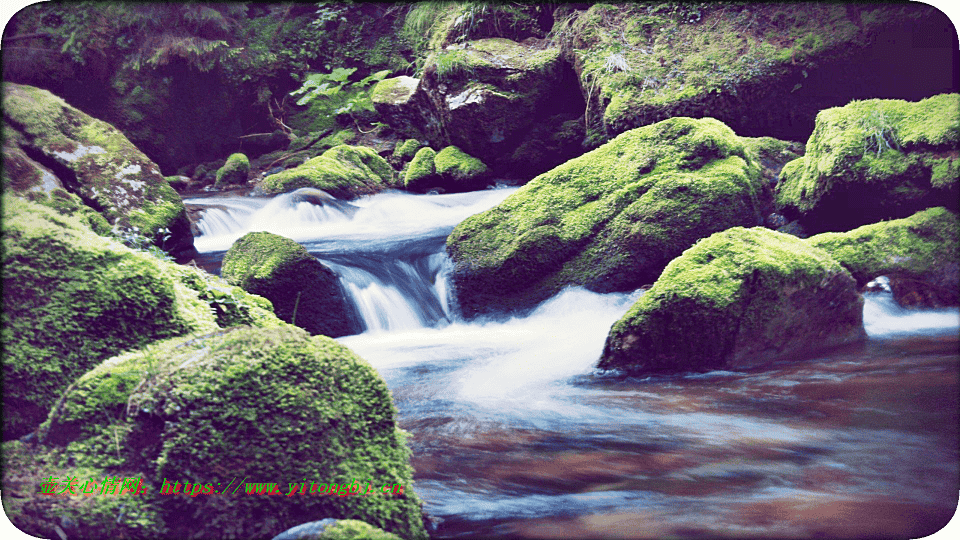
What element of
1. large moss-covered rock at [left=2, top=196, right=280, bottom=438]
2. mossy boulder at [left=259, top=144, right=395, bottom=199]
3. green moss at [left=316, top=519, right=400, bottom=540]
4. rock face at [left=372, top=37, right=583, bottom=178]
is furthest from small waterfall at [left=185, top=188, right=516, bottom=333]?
green moss at [left=316, top=519, right=400, bottom=540]

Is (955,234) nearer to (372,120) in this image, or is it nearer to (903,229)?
(903,229)

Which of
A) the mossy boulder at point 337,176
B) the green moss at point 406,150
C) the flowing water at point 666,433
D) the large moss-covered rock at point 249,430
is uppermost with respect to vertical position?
the green moss at point 406,150

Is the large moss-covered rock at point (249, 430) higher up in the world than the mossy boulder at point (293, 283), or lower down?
lower down

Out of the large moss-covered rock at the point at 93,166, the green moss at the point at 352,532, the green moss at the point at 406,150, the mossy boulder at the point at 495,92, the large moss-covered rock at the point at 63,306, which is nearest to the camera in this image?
the green moss at the point at 352,532

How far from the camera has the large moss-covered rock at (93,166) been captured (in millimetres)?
3254

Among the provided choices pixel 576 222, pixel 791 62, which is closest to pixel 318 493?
pixel 576 222

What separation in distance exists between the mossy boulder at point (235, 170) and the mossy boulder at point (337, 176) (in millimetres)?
320

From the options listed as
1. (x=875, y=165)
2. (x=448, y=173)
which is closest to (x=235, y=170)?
(x=448, y=173)

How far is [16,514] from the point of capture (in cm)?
191

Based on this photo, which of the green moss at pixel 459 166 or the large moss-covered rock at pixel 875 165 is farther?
the green moss at pixel 459 166

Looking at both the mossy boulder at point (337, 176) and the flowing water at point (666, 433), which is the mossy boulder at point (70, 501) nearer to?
the flowing water at point (666, 433)

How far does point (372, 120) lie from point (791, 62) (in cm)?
586

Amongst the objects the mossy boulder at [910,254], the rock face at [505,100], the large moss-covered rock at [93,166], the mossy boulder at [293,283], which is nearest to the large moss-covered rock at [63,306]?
the large moss-covered rock at [93,166]

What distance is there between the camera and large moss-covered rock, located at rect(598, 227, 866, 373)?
3488mm
